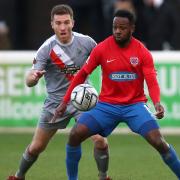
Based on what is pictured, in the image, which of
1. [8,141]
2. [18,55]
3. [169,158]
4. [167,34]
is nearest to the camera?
[169,158]

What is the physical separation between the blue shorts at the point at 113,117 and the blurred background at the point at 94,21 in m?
8.25

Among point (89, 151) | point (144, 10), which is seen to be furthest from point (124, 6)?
point (89, 151)

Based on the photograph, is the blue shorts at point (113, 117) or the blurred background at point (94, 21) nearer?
the blue shorts at point (113, 117)

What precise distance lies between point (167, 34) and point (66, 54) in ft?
29.9

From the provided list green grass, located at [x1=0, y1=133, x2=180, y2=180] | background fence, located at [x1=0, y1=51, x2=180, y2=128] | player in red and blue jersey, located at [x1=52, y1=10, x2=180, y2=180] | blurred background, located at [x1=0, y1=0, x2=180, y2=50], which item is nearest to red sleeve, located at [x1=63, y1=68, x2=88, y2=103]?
player in red and blue jersey, located at [x1=52, y1=10, x2=180, y2=180]

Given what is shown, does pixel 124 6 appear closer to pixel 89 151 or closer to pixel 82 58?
pixel 89 151

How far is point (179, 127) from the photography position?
17891 mm

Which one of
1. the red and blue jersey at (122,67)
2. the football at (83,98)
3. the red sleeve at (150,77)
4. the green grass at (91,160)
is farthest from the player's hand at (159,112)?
the green grass at (91,160)

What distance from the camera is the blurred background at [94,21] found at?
66.7 feet

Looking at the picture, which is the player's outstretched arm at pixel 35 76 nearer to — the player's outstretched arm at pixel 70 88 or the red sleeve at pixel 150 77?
the player's outstretched arm at pixel 70 88

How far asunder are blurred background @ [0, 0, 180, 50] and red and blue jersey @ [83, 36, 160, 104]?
8148 mm

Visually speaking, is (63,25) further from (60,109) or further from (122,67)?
(60,109)

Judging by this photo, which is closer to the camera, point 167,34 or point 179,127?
point 179,127

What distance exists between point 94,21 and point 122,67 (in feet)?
32.4
